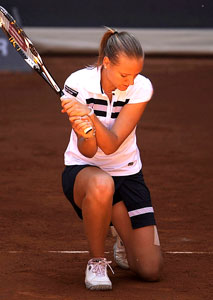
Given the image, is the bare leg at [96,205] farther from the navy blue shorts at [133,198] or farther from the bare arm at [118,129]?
the navy blue shorts at [133,198]

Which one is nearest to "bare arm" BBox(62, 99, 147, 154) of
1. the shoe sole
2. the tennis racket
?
the tennis racket

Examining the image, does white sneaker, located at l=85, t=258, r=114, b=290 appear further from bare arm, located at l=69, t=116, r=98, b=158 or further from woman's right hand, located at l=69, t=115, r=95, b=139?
woman's right hand, located at l=69, t=115, r=95, b=139

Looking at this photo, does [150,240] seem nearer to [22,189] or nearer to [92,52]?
[22,189]

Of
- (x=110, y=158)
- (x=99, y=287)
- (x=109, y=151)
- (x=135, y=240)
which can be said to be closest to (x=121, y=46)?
(x=109, y=151)

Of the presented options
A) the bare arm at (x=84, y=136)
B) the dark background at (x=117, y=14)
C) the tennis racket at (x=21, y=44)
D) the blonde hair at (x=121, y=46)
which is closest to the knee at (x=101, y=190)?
the bare arm at (x=84, y=136)

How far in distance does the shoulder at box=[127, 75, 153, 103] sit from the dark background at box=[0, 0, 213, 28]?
1053 cm

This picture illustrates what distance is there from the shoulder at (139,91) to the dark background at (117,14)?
10531 millimetres

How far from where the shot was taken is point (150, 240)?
15.1ft

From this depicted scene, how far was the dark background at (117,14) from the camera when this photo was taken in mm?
14883

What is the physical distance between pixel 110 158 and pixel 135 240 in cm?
49

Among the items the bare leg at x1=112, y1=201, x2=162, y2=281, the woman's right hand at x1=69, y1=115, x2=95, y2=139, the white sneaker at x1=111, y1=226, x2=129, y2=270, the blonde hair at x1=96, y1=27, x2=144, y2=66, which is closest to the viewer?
the woman's right hand at x1=69, y1=115, x2=95, y2=139

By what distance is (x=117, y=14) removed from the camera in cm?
1496

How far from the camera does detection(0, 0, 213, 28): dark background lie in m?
14.9

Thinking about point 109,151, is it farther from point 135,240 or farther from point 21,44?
point 21,44
